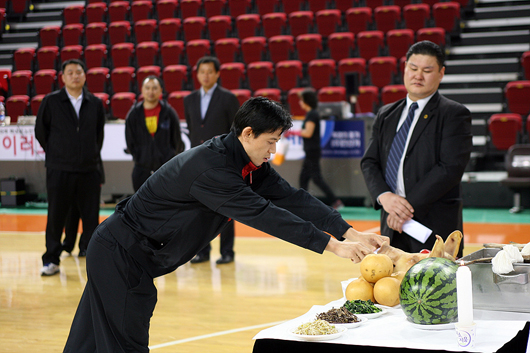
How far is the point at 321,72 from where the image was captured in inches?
434

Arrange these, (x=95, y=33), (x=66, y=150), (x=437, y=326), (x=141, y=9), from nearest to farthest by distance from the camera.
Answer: (x=437, y=326) < (x=66, y=150) < (x=95, y=33) < (x=141, y=9)

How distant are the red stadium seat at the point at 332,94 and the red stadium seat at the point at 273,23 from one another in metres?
2.68

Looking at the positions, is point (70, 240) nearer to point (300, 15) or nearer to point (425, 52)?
point (425, 52)

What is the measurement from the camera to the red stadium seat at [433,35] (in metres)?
10.6

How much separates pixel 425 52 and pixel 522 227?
4716 mm

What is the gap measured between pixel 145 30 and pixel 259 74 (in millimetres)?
3596

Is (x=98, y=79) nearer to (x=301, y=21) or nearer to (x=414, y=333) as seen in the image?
(x=301, y=21)

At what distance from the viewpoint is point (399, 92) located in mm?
9977

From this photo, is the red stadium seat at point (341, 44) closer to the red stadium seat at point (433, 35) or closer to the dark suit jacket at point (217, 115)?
the red stadium seat at point (433, 35)

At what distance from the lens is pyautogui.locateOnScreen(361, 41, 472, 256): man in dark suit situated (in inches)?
116

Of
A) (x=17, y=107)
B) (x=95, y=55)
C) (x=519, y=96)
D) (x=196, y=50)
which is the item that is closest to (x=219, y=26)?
(x=196, y=50)

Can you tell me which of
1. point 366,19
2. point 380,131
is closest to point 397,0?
point 366,19

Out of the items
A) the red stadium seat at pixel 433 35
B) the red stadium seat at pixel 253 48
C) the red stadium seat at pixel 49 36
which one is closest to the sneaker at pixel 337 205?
the red stadium seat at pixel 433 35

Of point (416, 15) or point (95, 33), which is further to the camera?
point (95, 33)
